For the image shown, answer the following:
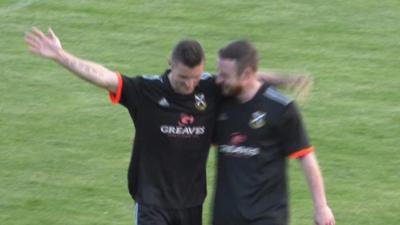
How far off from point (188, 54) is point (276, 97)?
60 cm

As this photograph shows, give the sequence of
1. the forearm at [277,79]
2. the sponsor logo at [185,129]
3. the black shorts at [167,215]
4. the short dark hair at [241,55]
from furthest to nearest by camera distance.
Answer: the forearm at [277,79] → the black shorts at [167,215] → the sponsor logo at [185,129] → the short dark hair at [241,55]

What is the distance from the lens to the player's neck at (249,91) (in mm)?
7395

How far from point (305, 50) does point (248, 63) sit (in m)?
7.10

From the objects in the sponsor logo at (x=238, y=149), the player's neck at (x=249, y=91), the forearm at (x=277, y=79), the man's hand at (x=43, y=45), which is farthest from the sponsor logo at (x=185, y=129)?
the man's hand at (x=43, y=45)

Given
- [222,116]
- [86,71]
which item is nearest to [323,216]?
[222,116]

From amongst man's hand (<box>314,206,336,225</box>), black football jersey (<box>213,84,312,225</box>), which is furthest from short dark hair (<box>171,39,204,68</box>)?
man's hand (<box>314,206,336,225</box>)

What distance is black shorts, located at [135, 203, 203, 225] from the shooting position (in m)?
7.77

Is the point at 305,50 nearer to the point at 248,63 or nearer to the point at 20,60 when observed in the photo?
the point at 20,60

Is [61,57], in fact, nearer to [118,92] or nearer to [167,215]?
[118,92]

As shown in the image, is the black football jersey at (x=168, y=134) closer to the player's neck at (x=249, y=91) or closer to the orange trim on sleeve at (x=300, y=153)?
the player's neck at (x=249, y=91)

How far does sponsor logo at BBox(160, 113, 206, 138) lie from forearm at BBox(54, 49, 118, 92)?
47cm

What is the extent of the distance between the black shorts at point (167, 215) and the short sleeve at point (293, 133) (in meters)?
0.82

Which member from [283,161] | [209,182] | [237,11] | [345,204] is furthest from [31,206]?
[237,11]

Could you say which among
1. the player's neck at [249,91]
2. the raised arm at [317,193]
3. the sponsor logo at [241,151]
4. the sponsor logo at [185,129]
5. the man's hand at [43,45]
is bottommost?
the raised arm at [317,193]
